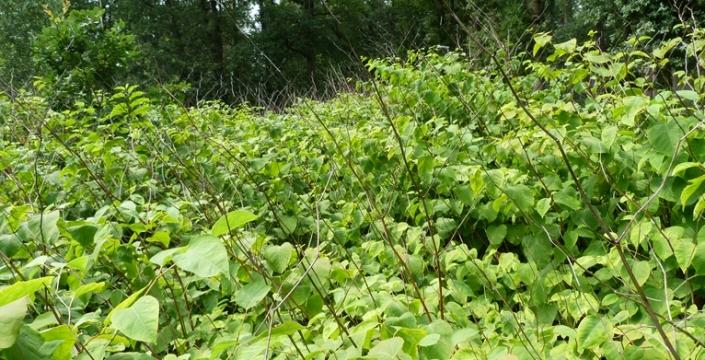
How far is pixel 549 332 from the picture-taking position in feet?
4.83

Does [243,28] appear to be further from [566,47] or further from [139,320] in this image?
[139,320]

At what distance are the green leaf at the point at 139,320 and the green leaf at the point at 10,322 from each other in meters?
0.15

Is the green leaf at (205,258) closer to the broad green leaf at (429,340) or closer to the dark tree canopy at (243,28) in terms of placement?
the broad green leaf at (429,340)

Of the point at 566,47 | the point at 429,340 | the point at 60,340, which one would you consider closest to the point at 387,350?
the point at 429,340

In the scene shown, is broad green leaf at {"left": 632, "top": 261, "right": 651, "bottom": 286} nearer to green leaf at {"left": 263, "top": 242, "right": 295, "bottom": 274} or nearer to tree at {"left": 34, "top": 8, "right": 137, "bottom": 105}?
green leaf at {"left": 263, "top": 242, "right": 295, "bottom": 274}

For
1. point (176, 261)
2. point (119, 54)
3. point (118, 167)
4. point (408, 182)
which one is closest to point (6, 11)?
point (119, 54)

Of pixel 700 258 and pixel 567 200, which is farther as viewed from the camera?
pixel 567 200

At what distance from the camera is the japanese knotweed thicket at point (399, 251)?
103cm

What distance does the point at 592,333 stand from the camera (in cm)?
124

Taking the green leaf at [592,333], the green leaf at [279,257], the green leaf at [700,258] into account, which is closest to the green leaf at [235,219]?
the green leaf at [279,257]

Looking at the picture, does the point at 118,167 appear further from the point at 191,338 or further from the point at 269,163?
the point at 191,338

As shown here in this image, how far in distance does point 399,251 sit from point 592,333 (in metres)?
0.69

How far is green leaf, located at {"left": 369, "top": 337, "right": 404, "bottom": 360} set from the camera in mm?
882

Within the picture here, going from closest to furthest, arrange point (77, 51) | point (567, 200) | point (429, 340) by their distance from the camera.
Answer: point (429, 340)
point (567, 200)
point (77, 51)
